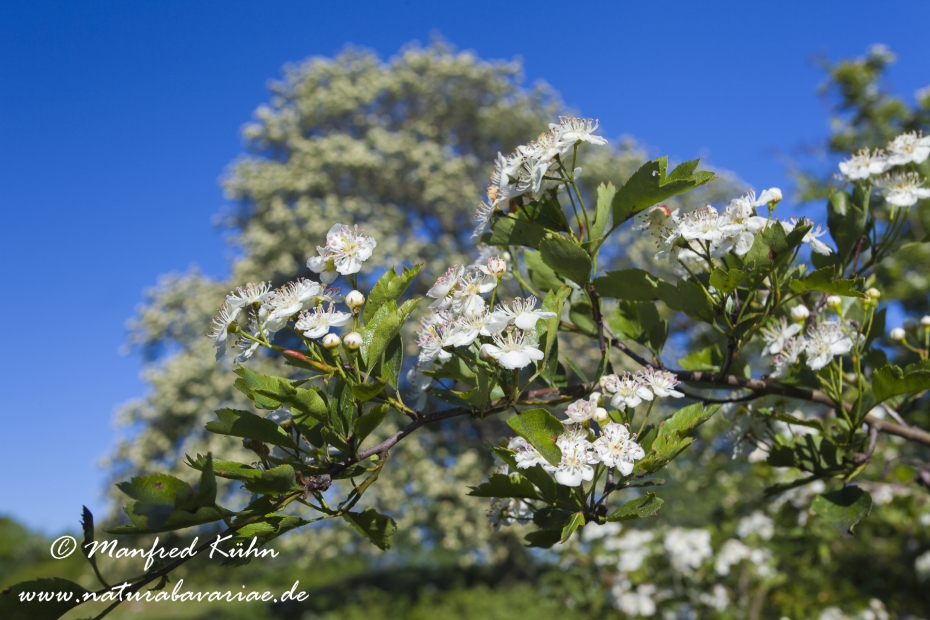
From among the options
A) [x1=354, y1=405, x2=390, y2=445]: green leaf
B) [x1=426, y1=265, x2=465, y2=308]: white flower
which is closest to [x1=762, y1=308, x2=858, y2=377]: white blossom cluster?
[x1=426, y1=265, x2=465, y2=308]: white flower

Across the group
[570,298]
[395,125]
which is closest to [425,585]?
[395,125]

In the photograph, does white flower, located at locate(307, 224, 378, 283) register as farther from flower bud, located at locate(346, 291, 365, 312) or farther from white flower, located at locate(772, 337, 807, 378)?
white flower, located at locate(772, 337, 807, 378)

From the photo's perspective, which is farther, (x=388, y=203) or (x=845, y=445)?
(x=388, y=203)

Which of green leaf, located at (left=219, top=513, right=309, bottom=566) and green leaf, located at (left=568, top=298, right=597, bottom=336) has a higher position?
green leaf, located at (left=568, top=298, right=597, bottom=336)

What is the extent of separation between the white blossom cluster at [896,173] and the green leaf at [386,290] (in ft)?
3.08

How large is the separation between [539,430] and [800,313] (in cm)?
59

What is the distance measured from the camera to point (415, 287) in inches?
316

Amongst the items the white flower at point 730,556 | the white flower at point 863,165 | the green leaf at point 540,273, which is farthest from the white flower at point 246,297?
the white flower at point 730,556

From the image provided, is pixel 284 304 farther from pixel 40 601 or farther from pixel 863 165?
pixel 863 165

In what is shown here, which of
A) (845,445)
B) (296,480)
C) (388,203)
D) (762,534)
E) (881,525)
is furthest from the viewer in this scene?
(388,203)

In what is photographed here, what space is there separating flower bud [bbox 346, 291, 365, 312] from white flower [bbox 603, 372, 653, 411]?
1.24 ft

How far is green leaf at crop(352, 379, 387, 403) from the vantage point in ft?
2.75

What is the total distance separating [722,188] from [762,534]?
8.04 m

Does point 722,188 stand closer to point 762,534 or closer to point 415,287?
point 415,287
